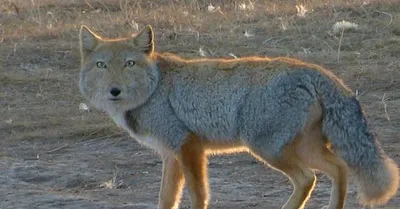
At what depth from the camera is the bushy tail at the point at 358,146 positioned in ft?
22.2

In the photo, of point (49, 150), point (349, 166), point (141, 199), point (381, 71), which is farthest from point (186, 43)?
point (349, 166)

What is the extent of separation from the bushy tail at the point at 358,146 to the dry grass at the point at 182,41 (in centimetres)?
281

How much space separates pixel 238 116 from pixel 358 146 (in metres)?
0.79

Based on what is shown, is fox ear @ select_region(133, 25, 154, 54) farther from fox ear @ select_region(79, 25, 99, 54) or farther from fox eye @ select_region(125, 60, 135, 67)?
fox ear @ select_region(79, 25, 99, 54)

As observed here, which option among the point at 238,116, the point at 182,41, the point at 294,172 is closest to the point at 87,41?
the point at 238,116

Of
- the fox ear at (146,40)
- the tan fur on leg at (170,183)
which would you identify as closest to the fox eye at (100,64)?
the fox ear at (146,40)

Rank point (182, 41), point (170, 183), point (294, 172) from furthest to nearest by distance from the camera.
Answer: point (182, 41) → point (170, 183) → point (294, 172)

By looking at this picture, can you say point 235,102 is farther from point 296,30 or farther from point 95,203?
point 296,30

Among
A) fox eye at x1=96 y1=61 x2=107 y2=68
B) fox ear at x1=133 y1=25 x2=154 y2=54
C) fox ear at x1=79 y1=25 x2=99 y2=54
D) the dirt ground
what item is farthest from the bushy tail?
fox ear at x1=79 y1=25 x2=99 y2=54

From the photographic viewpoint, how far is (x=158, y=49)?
1308 centimetres

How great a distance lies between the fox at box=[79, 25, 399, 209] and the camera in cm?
681

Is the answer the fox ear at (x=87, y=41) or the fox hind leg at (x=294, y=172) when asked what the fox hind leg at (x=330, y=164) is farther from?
the fox ear at (x=87, y=41)

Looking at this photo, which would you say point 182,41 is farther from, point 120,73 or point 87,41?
point 120,73

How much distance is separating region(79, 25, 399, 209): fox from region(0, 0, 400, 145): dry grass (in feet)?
8.25
